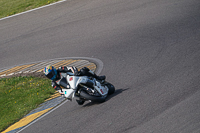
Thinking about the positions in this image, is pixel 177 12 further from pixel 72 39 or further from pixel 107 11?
pixel 72 39

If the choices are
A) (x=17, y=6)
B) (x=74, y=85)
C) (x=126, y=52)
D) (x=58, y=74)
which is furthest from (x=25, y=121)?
(x=17, y=6)

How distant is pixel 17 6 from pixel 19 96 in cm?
1019

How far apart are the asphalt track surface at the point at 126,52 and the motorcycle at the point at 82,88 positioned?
32 centimetres

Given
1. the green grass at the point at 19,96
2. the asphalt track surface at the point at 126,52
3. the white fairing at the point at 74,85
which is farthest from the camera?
the green grass at the point at 19,96

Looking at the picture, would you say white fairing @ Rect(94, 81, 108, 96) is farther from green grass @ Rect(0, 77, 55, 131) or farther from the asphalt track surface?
green grass @ Rect(0, 77, 55, 131)

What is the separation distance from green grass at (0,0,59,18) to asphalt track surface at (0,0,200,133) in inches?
43.5

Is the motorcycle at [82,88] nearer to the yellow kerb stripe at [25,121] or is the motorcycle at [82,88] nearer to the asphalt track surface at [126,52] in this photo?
the asphalt track surface at [126,52]

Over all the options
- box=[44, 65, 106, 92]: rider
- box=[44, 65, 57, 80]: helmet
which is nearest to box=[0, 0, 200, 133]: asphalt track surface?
box=[44, 65, 106, 92]: rider

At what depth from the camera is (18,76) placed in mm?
12289

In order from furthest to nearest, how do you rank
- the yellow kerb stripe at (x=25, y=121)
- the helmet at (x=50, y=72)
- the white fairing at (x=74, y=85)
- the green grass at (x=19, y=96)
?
the green grass at (x=19, y=96)
the yellow kerb stripe at (x=25, y=121)
the helmet at (x=50, y=72)
the white fairing at (x=74, y=85)

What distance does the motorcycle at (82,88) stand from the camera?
7859 millimetres

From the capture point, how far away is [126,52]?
1132cm

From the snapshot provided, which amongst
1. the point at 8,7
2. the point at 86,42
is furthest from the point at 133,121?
the point at 8,7

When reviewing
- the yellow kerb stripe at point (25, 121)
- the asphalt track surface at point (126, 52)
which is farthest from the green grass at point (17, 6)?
the yellow kerb stripe at point (25, 121)
